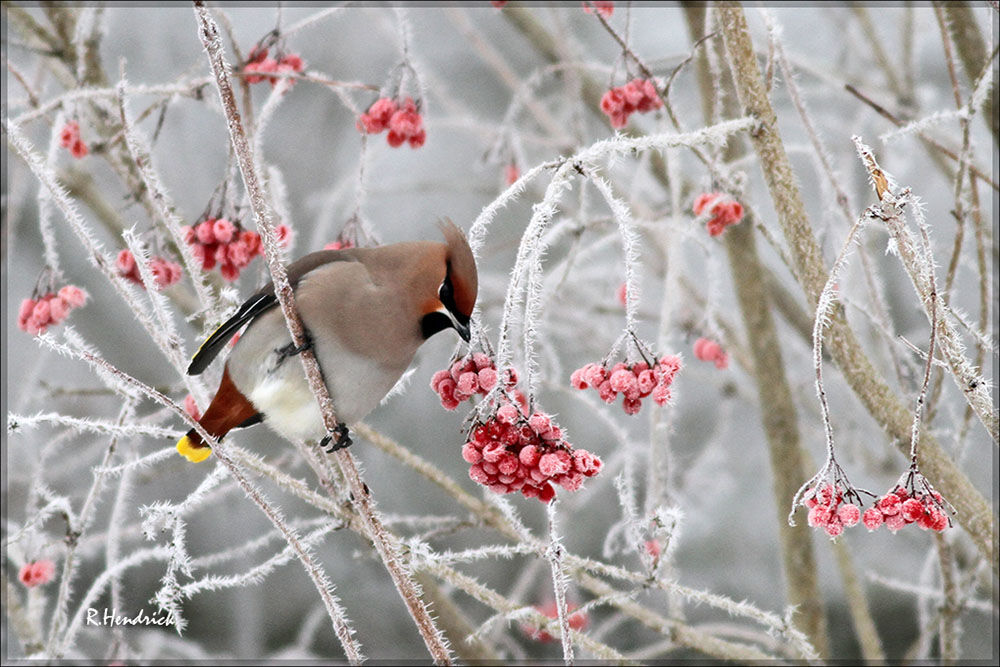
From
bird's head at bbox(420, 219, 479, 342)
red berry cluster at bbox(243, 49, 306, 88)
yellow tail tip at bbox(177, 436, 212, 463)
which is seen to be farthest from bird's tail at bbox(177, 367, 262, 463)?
red berry cluster at bbox(243, 49, 306, 88)

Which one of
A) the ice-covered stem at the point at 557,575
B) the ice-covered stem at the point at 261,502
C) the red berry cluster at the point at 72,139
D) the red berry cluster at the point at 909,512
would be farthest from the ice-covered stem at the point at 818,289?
the red berry cluster at the point at 72,139

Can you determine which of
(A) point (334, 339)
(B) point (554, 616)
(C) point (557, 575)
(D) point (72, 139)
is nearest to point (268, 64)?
(D) point (72, 139)

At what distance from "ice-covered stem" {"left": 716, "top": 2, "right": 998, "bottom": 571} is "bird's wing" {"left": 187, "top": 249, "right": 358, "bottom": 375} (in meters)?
0.95

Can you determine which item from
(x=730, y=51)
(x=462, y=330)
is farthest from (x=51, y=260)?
(x=730, y=51)

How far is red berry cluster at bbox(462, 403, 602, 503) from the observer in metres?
1.66

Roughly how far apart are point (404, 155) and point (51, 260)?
3.85m

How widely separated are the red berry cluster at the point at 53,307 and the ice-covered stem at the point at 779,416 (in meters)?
1.73

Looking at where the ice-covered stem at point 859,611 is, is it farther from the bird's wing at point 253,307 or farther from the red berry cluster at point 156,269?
the red berry cluster at point 156,269

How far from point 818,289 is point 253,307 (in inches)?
46.6

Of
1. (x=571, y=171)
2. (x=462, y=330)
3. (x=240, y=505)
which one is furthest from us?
(x=240, y=505)

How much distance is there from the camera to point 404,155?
6.21m

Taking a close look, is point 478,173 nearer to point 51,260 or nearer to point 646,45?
point 646,45

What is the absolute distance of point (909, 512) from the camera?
1.53 metres

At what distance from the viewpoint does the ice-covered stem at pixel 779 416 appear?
3068 mm
